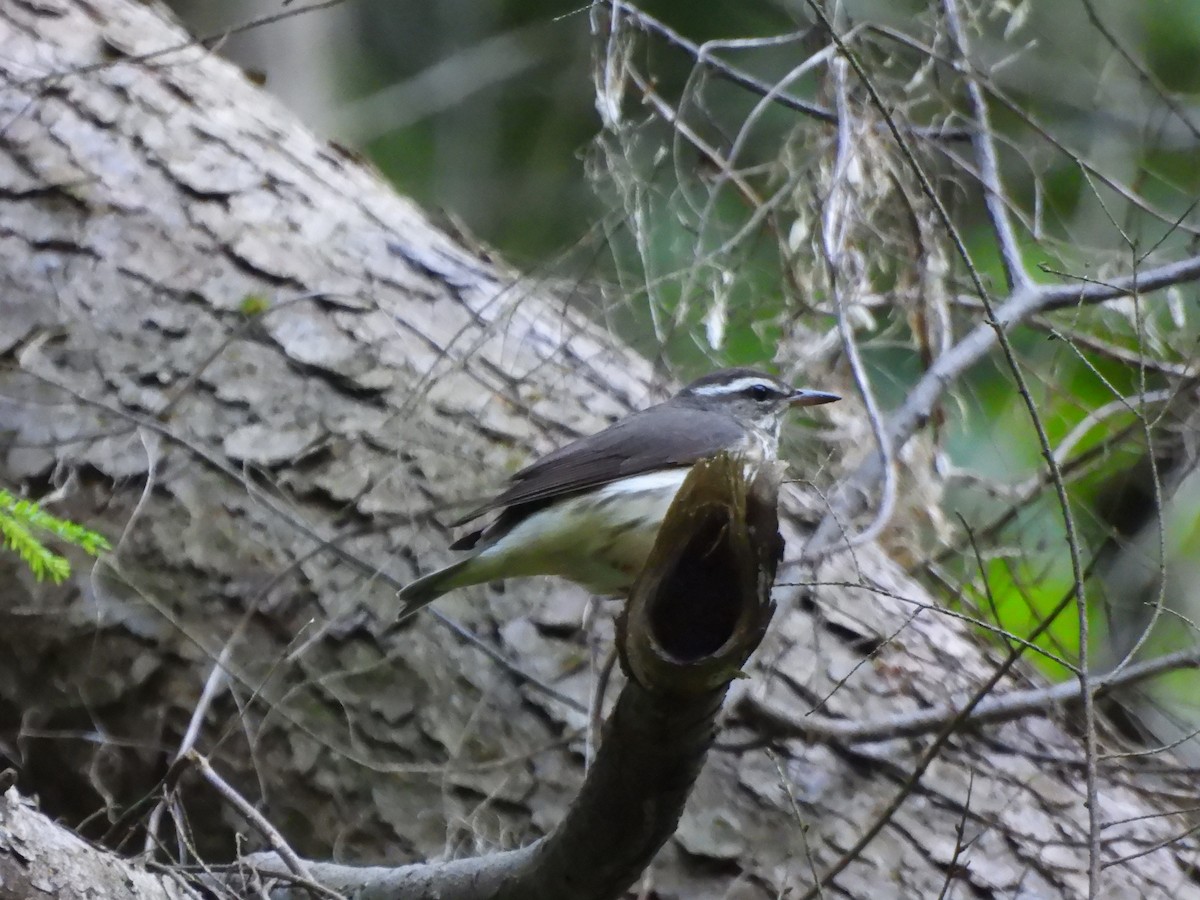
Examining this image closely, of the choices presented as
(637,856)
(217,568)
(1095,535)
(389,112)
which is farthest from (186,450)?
→ (389,112)

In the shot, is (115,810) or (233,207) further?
(233,207)

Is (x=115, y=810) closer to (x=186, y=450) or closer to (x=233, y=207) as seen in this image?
(x=186, y=450)

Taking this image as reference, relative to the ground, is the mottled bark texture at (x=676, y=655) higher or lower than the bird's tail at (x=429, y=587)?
lower

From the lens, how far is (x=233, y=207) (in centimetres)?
467

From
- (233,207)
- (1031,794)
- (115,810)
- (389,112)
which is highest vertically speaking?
(389,112)

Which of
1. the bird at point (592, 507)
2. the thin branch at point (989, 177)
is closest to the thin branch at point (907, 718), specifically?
the bird at point (592, 507)

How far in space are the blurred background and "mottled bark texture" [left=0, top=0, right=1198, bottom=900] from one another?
0.40 meters

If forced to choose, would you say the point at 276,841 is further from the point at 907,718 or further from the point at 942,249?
the point at 942,249

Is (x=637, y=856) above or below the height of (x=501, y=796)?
below

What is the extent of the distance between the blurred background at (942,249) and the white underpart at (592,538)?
0.62m

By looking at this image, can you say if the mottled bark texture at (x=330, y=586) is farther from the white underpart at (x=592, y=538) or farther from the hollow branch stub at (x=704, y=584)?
the hollow branch stub at (x=704, y=584)

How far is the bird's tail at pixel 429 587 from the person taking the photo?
3590 mm

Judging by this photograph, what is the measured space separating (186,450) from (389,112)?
5.43m

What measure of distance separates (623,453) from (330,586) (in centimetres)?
95
